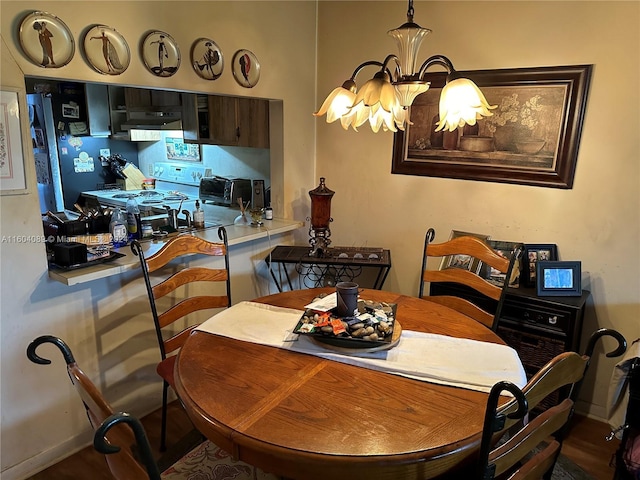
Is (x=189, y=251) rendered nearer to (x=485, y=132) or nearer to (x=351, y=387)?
(x=351, y=387)

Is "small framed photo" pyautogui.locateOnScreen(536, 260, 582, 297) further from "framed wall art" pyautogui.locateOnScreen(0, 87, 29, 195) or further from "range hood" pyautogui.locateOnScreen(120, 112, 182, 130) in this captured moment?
"range hood" pyautogui.locateOnScreen(120, 112, 182, 130)

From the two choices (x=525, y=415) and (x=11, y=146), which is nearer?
(x=525, y=415)

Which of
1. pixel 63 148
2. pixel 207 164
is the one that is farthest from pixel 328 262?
pixel 63 148

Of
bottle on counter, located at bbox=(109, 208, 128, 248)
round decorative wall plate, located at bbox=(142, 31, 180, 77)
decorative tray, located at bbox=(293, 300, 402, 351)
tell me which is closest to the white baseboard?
bottle on counter, located at bbox=(109, 208, 128, 248)

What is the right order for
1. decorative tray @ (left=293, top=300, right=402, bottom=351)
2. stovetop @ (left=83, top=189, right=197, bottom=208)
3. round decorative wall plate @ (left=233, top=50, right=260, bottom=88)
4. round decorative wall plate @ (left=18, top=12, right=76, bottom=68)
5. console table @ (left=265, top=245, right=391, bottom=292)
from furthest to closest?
stovetop @ (left=83, top=189, right=197, bottom=208)
console table @ (left=265, top=245, right=391, bottom=292)
round decorative wall plate @ (left=233, top=50, right=260, bottom=88)
round decorative wall plate @ (left=18, top=12, right=76, bottom=68)
decorative tray @ (left=293, top=300, right=402, bottom=351)

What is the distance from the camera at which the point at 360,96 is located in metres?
1.44

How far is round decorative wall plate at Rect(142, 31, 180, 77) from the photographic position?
2.05 meters

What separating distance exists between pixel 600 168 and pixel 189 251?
208 centimetres

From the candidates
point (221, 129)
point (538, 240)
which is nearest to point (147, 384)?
point (221, 129)

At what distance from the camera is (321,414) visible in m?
1.16

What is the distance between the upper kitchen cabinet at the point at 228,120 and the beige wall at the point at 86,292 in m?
0.33

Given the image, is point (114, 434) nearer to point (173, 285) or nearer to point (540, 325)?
point (173, 285)

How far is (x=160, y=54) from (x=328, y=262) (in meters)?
1.44

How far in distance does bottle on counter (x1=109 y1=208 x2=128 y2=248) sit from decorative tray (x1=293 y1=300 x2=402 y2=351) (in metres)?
1.17
